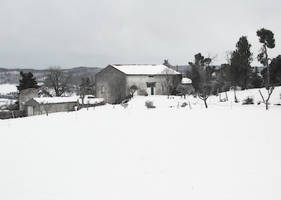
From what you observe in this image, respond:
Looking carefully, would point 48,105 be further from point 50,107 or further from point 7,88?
point 7,88

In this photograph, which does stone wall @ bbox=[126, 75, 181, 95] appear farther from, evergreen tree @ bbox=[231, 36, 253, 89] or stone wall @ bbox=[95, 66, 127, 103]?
evergreen tree @ bbox=[231, 36, 253, 89]

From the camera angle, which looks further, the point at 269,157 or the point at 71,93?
the point at 71,93

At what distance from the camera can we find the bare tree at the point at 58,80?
→ 5120 cm

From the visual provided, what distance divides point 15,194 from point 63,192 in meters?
1.14

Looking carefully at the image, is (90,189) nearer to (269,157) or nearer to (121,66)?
(269,157)

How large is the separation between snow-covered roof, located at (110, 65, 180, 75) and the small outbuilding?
36.7 ft

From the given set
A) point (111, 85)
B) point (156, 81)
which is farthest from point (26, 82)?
point (156, 81)

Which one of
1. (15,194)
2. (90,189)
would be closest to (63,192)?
(90,189)

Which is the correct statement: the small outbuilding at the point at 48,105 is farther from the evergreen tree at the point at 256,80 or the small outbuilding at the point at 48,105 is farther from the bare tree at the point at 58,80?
the evergreen tree at the point at 256,80

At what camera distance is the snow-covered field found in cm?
490

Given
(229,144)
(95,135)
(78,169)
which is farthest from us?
(95,135)

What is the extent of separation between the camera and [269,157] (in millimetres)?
6445

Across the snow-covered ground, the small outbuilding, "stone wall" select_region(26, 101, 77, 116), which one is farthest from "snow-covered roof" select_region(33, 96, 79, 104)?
the snow-covered ground

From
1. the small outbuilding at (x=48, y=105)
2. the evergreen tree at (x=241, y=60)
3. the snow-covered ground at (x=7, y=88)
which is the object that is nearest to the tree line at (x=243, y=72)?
the evergreen tree at (x=241, y=60)
